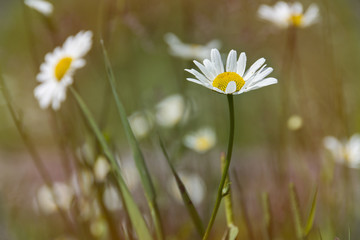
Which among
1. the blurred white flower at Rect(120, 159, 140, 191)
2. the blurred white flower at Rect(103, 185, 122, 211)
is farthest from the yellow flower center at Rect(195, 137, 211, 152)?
the blurred white flower at Rect(103, 185, 122, 211)

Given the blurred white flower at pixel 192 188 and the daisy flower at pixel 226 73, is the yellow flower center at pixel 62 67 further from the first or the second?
the blurred white flower at pixel 192 188

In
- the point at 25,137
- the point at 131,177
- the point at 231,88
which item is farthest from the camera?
the point at 131,177

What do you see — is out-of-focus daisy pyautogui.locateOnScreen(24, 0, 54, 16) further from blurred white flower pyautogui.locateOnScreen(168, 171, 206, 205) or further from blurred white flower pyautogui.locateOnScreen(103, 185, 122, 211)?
blurred white flower pyautogui.locateOnScreen(168, 171, 206, 205)

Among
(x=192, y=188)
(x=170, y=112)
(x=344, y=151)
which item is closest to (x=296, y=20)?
(x=344, y=151)

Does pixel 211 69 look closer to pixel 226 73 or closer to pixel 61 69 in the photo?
pixel 226 73

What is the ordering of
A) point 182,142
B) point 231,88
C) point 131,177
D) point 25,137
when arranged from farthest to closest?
point 131,177, point 182,142, point 25,137, point 231,88
